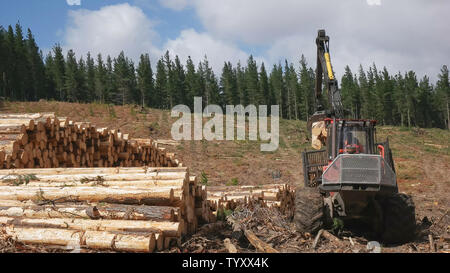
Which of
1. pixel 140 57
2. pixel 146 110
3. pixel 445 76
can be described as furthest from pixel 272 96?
pixel 146 110

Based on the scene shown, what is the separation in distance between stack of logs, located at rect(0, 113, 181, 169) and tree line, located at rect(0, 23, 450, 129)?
6406 centimetres

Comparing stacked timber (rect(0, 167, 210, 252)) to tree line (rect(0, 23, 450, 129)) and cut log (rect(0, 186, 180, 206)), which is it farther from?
tree line (rect(0, 23, 450, 129))

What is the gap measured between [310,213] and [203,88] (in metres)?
71.6

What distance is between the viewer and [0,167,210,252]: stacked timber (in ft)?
17.2

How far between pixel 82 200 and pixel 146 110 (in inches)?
1497

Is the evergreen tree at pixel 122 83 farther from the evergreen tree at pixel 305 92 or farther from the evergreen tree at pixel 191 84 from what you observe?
the evergreen tree at pixel 305 92

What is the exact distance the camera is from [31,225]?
5531mm

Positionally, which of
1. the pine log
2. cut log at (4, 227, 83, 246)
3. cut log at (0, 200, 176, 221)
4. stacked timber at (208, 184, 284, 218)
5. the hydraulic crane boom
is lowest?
stacked timber at (208, 184, 284, 218)

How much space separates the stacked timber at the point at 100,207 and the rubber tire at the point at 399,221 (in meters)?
4.18

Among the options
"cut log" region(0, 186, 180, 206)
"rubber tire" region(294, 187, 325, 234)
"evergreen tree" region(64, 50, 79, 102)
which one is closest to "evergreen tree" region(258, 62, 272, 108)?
"evergreen tree" region(64, 50, 79, 102)

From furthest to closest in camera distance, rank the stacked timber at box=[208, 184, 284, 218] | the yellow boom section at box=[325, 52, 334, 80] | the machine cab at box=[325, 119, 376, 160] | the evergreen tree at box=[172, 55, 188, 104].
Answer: the evergreen tree at box=[172, 55, 188, 104] < the yellow boom section at box=[325, 52, 334, 80] < the stacked timber at box=[208, 184, 284, 218] < the machine cab at box=[325, 119, 376, 160]

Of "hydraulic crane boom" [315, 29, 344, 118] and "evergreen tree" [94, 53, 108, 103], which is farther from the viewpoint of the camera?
"evergreen tree" [94, 53, 108, 103]

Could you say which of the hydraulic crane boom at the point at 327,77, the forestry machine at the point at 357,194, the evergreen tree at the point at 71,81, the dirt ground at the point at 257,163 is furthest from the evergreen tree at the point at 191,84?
the forestry machine at the point at 357,194
